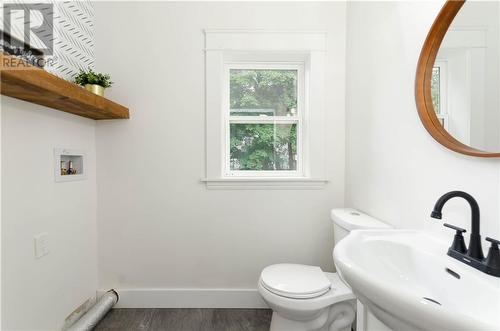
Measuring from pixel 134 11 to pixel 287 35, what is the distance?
1085 mm

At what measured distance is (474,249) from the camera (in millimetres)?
726

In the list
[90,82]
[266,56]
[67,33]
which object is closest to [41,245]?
[90,82]

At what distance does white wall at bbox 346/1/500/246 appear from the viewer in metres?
0.87

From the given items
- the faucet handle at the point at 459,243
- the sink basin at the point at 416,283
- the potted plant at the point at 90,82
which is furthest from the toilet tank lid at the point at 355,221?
the potted plant at the point at 90,82

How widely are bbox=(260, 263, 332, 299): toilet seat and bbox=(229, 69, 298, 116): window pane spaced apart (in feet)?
3.67

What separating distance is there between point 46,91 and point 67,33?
0.72 meters

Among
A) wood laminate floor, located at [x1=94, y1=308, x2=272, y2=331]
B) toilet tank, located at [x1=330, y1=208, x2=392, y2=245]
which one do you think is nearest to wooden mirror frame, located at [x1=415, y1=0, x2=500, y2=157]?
toilet tank, located at [x1=330, y1=208, x2=392, y2=245]

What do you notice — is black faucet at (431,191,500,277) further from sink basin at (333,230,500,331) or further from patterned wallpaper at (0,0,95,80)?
patterned wallpaper at (0,0,95,80)

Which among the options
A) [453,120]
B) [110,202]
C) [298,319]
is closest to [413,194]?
[453,120]

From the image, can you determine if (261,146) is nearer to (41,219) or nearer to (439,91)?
(439,91)

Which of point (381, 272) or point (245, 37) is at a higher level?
point (245, 37)

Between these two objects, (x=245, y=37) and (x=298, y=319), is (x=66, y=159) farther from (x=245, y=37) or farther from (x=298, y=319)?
(x=298, y=319)

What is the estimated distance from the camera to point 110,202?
1.77 meters

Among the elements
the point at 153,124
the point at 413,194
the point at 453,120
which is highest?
the point at 153,124
